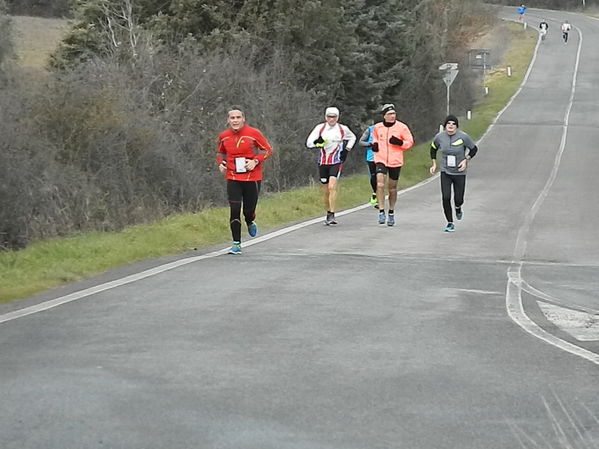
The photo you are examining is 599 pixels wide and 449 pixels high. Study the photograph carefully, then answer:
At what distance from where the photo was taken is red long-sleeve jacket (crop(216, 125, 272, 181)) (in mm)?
13328

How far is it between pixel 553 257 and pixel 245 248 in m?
4.07

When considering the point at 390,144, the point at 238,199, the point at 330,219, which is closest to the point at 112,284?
the point at 238,199

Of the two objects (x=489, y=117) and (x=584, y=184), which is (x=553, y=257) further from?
(x=489, y=117)

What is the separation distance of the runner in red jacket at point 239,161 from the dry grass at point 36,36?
23619mm

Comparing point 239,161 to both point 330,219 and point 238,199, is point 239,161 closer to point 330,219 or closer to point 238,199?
point 238,199

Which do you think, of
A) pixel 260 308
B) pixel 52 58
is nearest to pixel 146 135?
pixel 52 58

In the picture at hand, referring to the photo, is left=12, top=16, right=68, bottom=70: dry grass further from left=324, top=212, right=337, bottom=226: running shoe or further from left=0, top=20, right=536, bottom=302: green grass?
left=324, top=212, right=337, bottom=226: running shoe

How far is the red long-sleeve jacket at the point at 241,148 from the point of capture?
13328mm

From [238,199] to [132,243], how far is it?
1452 millimetres

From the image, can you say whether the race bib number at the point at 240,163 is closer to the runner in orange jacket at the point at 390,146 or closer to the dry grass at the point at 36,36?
the runner in orange jacket at the point at 390,146

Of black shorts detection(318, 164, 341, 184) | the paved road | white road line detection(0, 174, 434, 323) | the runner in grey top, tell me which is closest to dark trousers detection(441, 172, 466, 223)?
the runner in grey top

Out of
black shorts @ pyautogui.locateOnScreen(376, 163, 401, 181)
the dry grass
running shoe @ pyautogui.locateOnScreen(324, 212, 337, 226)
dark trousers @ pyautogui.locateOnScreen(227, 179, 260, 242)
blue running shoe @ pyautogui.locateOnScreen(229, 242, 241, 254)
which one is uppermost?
the dry grass

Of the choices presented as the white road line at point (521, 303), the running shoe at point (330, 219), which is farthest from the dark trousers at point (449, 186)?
the running shoe at point (330, 219)

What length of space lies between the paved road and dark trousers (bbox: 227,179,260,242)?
372mm
